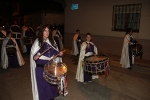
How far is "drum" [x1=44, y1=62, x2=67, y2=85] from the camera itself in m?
3.41

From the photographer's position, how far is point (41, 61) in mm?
3777

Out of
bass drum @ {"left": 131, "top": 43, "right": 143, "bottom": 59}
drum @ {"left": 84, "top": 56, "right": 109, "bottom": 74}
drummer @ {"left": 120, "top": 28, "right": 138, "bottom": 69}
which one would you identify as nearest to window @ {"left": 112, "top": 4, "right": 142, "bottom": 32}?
drummer @ {"left": 120, "top": 28, "right": 138, "bottom": 69}

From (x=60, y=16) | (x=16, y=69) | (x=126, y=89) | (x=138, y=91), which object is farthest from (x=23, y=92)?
(x=60, y=16)

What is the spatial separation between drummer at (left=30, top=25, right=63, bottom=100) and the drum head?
0.70 ft

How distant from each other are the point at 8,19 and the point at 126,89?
47166 millimetres

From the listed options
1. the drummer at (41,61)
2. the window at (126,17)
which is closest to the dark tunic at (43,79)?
the drummer at (41,61)

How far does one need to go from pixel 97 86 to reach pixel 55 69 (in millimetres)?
2518

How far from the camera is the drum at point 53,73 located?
341 cm

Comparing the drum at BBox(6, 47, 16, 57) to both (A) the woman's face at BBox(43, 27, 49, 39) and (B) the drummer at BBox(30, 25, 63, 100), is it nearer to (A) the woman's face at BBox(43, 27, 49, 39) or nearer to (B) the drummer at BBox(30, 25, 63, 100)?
(B) the drummer at BBox(30, 25, 63, 100)

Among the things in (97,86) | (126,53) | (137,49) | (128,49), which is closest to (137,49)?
(137,49)

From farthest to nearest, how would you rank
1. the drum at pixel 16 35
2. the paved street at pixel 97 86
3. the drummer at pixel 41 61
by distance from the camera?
the drum at pixel 16 35, the paved street at pixel 97 86, the drummer at pixel 41 61

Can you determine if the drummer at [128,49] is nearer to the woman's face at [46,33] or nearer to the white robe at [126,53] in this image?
the white robe at [126,53]

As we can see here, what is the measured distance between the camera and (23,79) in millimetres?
6176

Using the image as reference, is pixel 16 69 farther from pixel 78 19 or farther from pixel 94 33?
pixel 78 19
